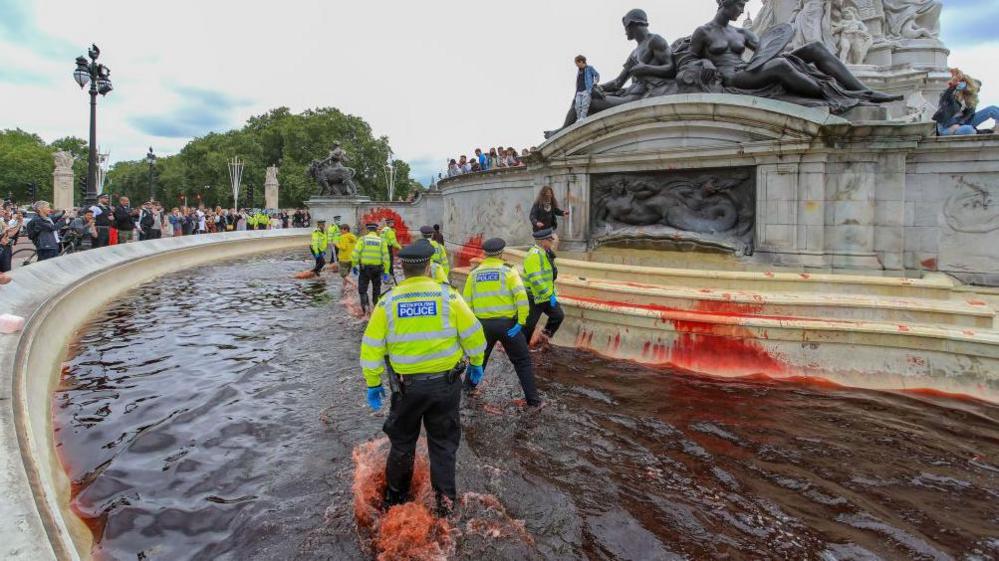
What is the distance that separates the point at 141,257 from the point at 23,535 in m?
13.8

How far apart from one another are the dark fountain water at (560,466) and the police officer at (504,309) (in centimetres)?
43

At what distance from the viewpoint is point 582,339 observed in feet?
24.5

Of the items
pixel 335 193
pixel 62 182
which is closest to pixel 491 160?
pixel 335 193

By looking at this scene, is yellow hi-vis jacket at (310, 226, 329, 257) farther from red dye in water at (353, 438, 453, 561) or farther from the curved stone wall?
red dye in water at (353, 438, 453, 561)

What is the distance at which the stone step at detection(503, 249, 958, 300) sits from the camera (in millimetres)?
6656

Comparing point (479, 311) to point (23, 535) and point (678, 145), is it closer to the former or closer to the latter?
point (23, 535)

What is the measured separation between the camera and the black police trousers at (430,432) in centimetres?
346

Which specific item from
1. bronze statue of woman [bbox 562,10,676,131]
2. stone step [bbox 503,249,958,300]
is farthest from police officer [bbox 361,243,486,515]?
bronze statue of woman [bbox 562,10,676,131]

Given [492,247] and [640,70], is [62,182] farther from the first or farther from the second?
[492,247]

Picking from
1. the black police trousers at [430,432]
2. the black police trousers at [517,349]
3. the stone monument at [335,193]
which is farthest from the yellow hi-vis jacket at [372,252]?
the stone monument at [335,193]

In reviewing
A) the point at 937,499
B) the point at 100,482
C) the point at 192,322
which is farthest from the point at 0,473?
the point at 192,322

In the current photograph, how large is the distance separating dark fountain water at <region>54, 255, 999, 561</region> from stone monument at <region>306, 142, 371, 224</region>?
22.8 meters

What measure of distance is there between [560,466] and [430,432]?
1.17 metres

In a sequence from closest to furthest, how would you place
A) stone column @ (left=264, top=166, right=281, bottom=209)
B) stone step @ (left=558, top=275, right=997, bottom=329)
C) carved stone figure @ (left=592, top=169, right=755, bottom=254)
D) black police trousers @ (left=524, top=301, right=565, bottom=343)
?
stone step @ (left=558, top=275, right=997, bottom=329) → black police trousers @ (left=524, top=301, right=565, bottom=343) → carved stone figure @ (left=592, top=169, right=755, bottom=254) → stone column @ (left=264, top=166, right=281, bottom=209)
